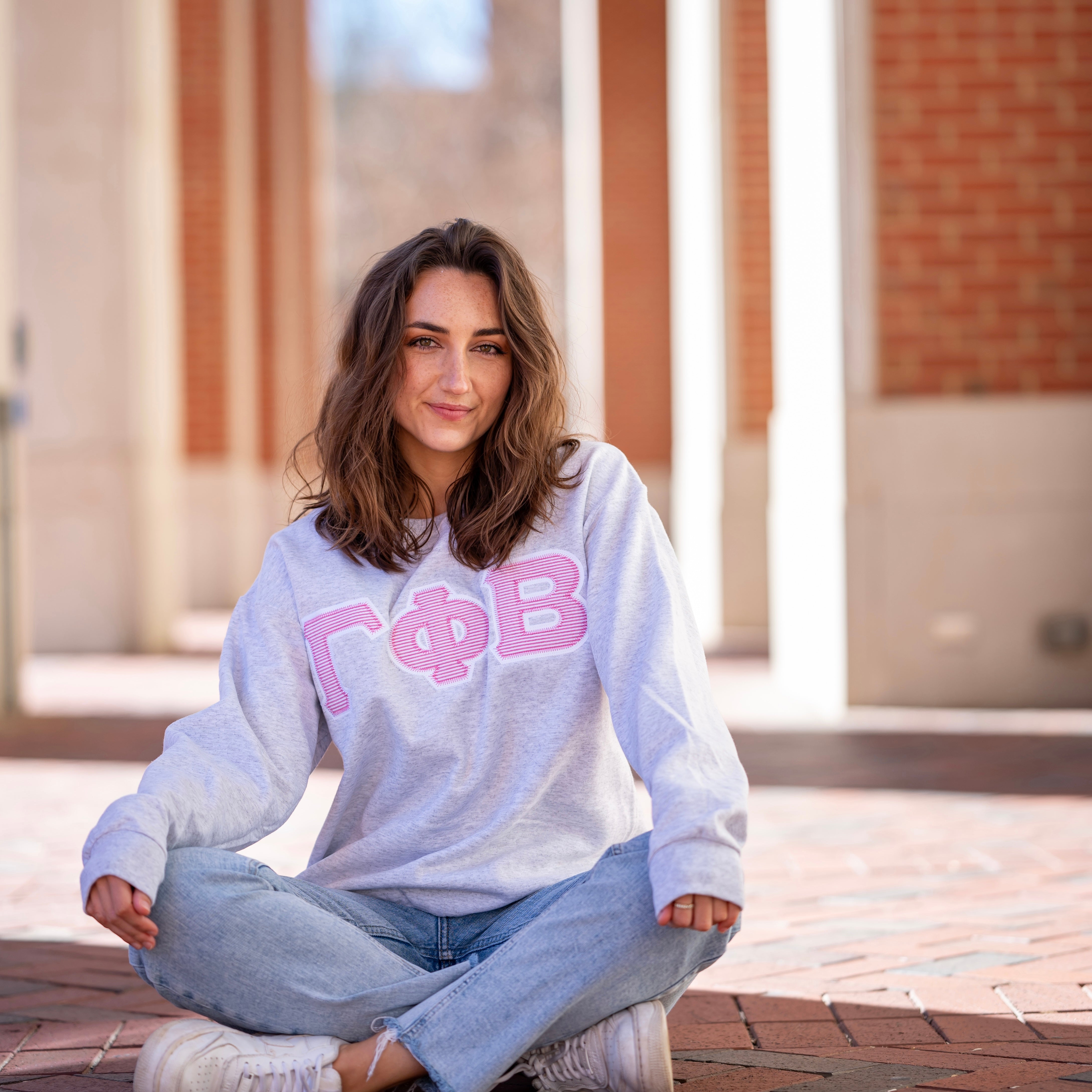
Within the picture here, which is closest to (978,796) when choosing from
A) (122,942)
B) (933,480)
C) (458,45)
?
(933,480)

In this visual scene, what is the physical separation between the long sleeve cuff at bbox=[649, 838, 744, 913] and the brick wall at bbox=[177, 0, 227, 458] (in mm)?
11948

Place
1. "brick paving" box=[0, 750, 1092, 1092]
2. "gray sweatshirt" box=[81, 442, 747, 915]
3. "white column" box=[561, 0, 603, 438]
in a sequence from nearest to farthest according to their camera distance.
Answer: "gray sweatshirt" box=[81, 442, 747, 915]
"brick paving" box=[0, 750, 1092, 1092]
"white column" box=[561, 0, 603, 438]

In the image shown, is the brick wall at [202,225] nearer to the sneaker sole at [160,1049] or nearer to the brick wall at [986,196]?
the brick wall at [986,196]

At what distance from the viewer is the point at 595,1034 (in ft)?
5.89

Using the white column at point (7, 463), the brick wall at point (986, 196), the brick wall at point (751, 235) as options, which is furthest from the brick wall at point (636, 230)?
the white column at point (7, 463)

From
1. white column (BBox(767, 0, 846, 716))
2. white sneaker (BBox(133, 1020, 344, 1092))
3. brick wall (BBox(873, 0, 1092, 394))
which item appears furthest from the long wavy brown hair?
brick wall (BBox(873, 0, 1092, 394))

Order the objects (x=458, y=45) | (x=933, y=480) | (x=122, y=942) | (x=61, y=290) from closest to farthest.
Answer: (x=122, y=942), (x=933, y=480), (x=61, y=290), (x=458, y=45)

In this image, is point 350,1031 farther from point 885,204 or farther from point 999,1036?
point 885,204

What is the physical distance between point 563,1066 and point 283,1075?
342 millimetres

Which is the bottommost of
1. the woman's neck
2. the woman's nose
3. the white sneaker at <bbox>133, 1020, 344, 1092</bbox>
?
the white sneaker at <bbox>133, 1020, 344, 1092</bbox>

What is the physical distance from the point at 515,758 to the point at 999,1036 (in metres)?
0.84

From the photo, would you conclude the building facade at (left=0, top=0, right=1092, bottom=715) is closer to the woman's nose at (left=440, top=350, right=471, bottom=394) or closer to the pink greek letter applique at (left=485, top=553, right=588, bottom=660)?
the woman's nose at (left=440, top=350, right=471, bottom=394)

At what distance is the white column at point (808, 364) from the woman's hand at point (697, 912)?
14.3 ft

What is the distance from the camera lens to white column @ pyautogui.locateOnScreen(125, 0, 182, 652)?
362 inches
